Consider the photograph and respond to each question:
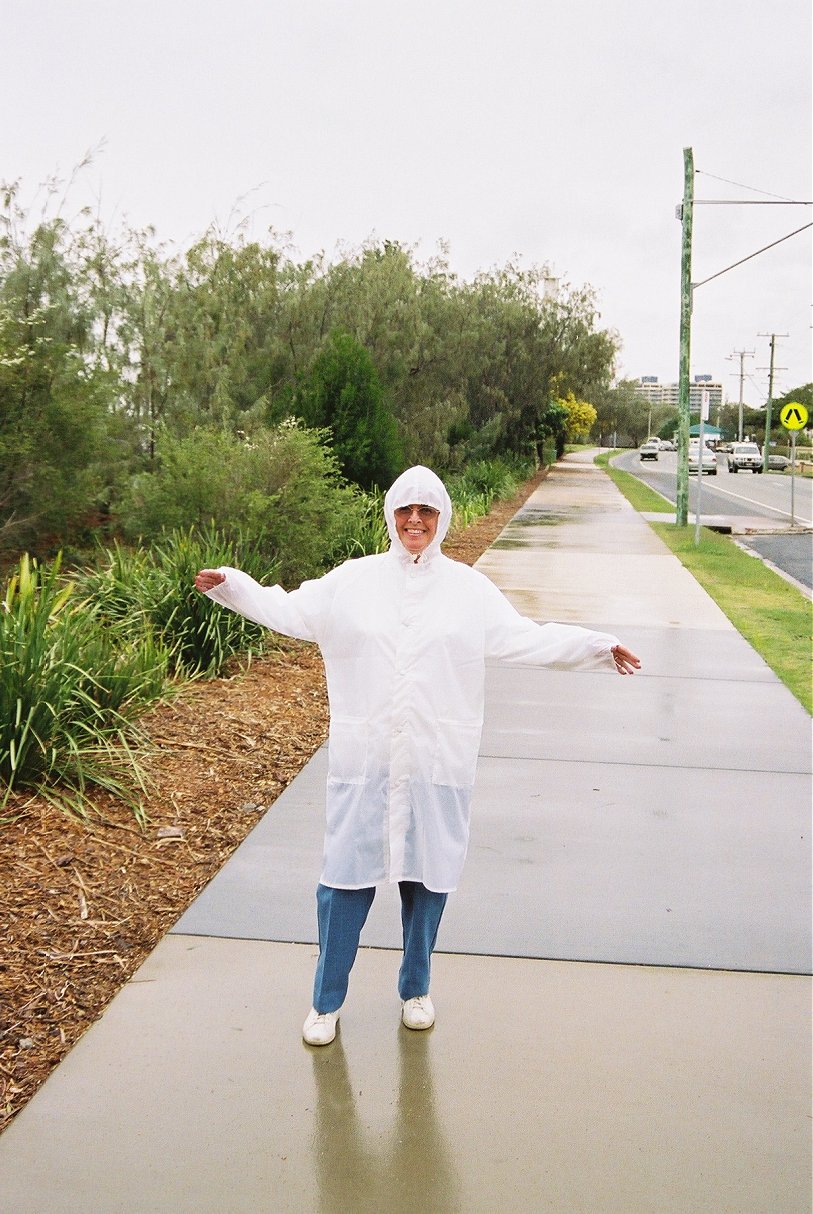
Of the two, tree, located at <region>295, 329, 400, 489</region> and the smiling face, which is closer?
the smiling face

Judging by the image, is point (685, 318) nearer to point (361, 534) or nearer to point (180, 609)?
point (361, 534)

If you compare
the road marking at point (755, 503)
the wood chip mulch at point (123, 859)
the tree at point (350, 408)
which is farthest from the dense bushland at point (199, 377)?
the road marking at point (755, 503)

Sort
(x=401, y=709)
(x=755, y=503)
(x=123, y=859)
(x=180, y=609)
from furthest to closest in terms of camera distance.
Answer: (x=755, y=503)
(x=180, y=609)
(x=123, y=859)
(x=401, y=709)

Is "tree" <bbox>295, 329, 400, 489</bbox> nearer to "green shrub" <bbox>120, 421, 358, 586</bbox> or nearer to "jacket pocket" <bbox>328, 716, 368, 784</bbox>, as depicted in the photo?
"green shrub" <bbox>120, 421, 358, 586</bbox>

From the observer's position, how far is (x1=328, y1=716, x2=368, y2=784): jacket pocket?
3230 millimetres

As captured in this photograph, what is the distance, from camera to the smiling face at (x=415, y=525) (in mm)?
3297

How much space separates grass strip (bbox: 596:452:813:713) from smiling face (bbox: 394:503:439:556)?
16.4 ft

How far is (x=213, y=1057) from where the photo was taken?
323 centimetres

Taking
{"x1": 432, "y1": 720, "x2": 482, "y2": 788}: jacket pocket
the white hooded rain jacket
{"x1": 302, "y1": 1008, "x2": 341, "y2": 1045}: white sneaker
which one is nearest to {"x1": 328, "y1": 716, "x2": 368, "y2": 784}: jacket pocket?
the white hooded rain jacket

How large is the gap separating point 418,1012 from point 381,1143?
0.58 meters

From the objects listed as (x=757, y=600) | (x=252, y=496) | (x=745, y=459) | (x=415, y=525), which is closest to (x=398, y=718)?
(x=415, y=525)

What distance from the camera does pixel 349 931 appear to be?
3.34 m

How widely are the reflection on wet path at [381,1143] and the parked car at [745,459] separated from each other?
5384cm

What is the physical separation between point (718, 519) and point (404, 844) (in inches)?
903
